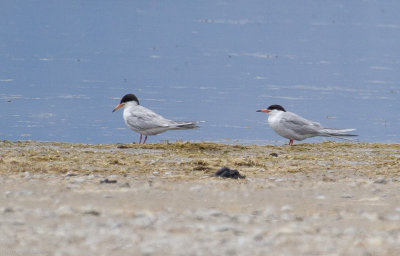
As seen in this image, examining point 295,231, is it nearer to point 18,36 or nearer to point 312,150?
point 312,150

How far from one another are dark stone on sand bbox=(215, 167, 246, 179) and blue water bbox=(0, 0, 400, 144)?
203 inches

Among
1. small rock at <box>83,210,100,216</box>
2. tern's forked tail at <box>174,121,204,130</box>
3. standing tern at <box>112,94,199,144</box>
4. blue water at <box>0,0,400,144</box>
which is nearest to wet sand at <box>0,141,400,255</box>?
small rock at <box>83,210,100,216</box>

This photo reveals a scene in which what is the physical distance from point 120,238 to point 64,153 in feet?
21.0

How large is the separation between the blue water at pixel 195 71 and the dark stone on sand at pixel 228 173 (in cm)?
517

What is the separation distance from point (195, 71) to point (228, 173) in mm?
15832

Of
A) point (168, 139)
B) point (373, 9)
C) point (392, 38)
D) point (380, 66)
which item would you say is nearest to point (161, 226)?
point (168, 139)

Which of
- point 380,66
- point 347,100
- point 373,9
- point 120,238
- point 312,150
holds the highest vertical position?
point 373,9

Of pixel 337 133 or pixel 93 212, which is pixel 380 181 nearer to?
pixel 93 212

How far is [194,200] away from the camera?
9.12 meters

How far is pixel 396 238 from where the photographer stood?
23.8ft

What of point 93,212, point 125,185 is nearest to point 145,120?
point 125,185

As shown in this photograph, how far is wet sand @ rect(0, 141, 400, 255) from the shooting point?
677 centimetres

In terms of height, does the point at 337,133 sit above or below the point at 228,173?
above

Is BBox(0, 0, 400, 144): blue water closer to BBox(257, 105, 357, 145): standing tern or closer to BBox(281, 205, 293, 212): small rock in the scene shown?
BBox(257, 105, 357, 145): standing tern
